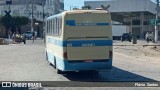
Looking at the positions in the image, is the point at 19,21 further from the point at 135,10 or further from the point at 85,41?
the point at 85,41

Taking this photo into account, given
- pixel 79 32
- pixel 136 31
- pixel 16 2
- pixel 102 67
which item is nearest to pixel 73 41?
pixel 79 32

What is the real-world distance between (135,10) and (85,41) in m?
87.3

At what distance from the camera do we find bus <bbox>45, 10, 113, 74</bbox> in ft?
51.4

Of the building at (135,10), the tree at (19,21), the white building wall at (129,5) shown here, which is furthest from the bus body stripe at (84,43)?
the white building wall at (129,5)

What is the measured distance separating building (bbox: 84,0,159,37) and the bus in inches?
3329

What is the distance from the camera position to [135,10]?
101375 millimetres

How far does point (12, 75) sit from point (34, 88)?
7.91 metres

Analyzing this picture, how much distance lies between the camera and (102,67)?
51.9 feet

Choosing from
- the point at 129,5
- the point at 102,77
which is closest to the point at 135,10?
the point at 129,5

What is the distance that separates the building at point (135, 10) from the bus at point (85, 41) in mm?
84547

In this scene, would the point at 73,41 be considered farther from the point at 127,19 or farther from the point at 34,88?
the point at 127,19

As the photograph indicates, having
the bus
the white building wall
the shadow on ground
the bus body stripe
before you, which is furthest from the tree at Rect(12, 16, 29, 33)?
the bus body stripe

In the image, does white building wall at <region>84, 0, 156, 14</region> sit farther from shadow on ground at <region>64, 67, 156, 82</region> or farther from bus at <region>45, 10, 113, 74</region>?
bus at <region>45, 10, 113, 74</region>

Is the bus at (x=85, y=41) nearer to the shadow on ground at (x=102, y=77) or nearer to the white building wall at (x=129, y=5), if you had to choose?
the shadow on ground at (x=102, y=77)
